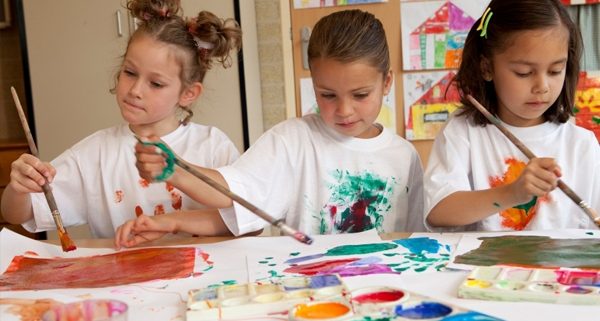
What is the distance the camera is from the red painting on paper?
909 millimetres

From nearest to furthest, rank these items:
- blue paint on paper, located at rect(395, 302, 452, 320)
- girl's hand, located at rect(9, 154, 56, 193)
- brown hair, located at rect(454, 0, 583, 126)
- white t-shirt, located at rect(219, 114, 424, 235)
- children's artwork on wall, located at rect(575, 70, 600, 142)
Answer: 1. blue paint on paper, located at rect(395, 302, 452, 320)
2. girl's hand, located at rect(9, 154, 56, 193)
3. brown hair, located at rect(454, 0, 583, 126)
4. white t-shirt, located at rect(219, 114, 424, 235)
5. children's artwork on wall, located at rect(575, 70, 600, 142)

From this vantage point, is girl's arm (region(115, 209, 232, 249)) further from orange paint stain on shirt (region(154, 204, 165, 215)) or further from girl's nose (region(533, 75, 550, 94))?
girl's nose (region(533, 75, 550, 94))

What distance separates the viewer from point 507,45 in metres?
1.25

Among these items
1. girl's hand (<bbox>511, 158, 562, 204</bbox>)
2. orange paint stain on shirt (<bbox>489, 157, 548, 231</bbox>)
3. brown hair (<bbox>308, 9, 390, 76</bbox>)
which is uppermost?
brown hair (<bbox>308, 9, 390, 76</bbox>)

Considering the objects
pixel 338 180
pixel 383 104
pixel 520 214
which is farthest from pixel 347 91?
pixel 383 104

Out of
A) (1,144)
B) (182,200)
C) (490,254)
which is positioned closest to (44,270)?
(182,200)

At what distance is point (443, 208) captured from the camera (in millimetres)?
1175

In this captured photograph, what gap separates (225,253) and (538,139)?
679mm

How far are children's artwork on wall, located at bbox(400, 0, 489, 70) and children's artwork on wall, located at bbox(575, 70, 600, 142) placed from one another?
0.53 m

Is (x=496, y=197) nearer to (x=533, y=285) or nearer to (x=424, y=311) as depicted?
(x=533, y=285)

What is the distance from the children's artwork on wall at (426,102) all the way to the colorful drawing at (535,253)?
1.86m

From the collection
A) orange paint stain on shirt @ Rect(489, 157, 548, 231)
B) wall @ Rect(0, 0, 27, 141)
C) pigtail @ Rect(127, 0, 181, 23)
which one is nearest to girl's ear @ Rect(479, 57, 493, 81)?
orange paint stain on shirt @ Rect(489, 157, 548, 231)

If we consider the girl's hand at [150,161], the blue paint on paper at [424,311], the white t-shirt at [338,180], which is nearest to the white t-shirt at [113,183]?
the white t-shirt at [338,180]

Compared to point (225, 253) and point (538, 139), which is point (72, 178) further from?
point (538, 139)
